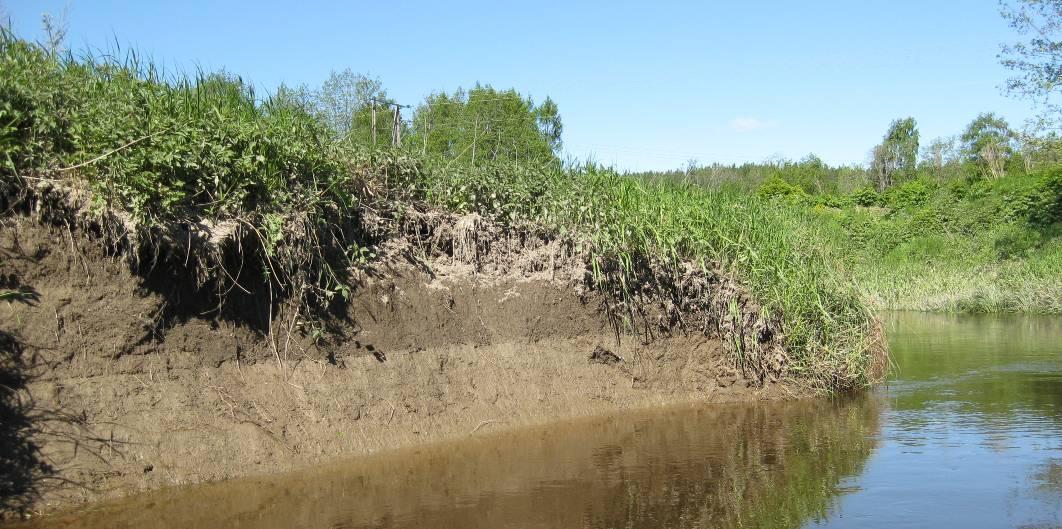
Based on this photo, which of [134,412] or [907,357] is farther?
[907,357]

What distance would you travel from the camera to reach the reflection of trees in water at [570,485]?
5.29m

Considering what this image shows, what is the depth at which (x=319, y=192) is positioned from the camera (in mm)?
6496

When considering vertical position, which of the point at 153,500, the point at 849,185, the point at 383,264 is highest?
the point at 849,185

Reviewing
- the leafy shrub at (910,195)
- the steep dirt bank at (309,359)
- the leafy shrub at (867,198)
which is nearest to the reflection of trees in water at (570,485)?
the steep dirt bank at (309,359)

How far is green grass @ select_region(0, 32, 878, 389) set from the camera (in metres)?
5.52

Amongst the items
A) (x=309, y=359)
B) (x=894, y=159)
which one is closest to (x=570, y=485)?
(x=309, y=359)

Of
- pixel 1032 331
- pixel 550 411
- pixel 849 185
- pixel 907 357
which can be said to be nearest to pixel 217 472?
pixel 550 411

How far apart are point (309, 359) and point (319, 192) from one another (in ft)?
4.18

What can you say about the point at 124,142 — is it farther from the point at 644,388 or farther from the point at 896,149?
the point at 896,149

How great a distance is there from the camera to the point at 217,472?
225 inches

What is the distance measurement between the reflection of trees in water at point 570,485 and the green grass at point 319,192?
4.73 feet

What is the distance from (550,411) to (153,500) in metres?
3.52

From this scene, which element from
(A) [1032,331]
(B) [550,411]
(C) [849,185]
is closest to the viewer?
(B) [550,411]

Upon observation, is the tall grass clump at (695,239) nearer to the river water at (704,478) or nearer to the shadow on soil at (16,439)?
the river water at (704,478)
